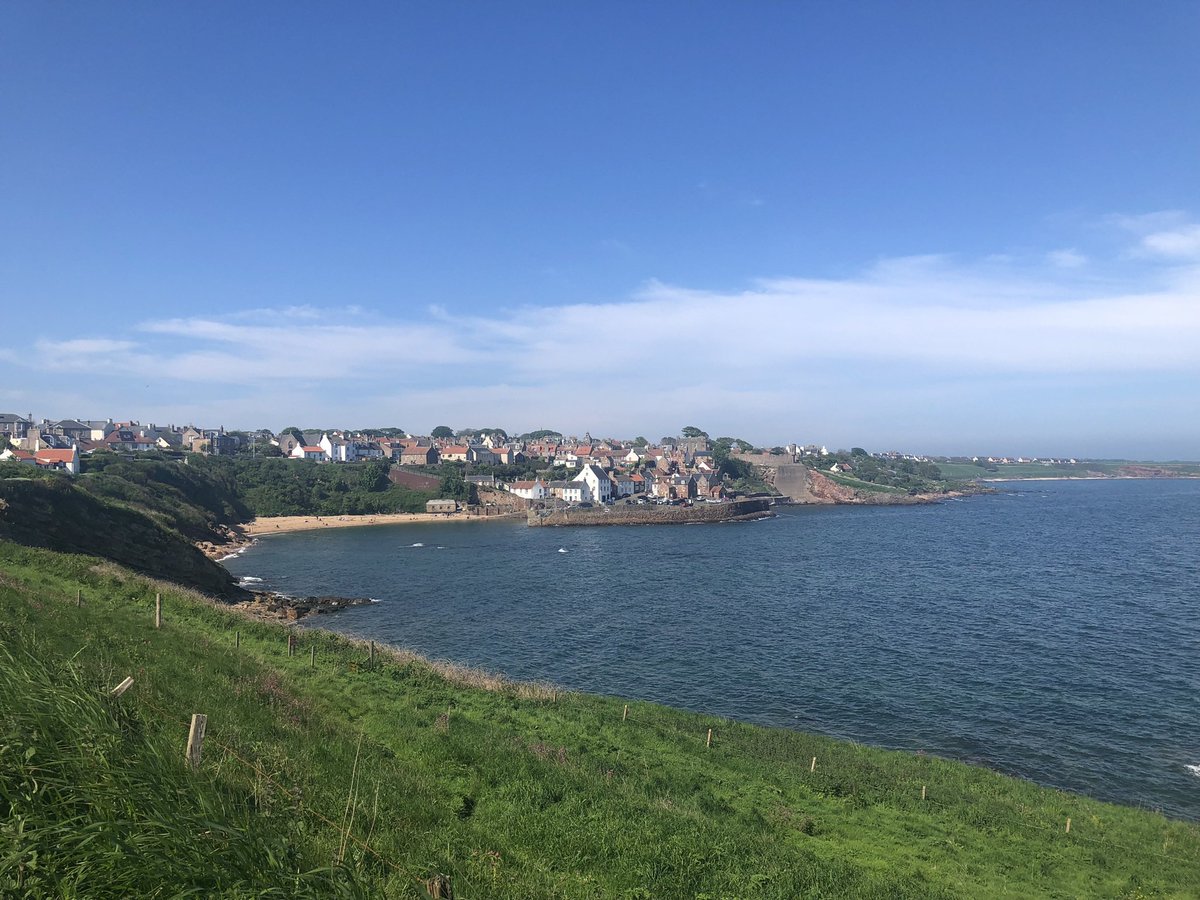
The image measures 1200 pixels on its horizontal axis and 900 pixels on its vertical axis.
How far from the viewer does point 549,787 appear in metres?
11.5

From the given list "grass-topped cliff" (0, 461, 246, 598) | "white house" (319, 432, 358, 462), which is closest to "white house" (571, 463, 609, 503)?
"white house" (319, 432, 358, 462)

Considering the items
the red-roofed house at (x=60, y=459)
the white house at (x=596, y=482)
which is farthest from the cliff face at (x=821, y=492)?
the red-roofed house at (x=60, y=459)

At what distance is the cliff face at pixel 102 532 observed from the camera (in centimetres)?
3838

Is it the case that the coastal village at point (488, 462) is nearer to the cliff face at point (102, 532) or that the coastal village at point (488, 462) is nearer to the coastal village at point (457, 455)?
the coastal village at point (457, 455)

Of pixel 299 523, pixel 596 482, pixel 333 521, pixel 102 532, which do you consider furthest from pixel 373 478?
pixel 102 532

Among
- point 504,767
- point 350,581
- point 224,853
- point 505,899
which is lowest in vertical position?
point 350,581

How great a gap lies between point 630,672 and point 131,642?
20398 mm

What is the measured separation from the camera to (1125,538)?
7906 cm

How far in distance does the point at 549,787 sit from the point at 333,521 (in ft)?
297

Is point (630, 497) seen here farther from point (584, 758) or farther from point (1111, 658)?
point (584, 758)

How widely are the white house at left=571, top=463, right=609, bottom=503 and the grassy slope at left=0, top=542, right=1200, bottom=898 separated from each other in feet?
316

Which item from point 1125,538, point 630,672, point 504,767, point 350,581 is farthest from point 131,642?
point 1125,538

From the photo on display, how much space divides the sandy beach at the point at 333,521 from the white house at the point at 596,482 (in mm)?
20567

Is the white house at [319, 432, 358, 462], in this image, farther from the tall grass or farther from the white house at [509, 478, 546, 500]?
the tall grass
